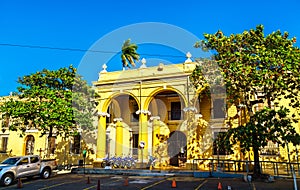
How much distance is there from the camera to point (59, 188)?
508 inches

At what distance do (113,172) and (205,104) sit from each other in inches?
371

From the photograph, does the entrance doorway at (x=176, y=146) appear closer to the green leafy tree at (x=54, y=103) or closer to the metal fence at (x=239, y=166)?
the metal fence at (x=239, y=166)

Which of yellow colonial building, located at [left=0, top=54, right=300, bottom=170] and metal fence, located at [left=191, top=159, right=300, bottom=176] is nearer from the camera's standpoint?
metal fence, located at [left=191, top=159, right=300, bottom=176]

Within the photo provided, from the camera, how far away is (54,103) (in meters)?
19.2

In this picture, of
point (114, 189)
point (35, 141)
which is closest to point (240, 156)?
point (114, 189)

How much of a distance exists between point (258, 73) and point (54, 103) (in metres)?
13.7

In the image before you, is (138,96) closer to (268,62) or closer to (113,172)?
(113,172)

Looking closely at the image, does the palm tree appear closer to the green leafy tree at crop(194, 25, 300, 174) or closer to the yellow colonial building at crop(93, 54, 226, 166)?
the yellow colonial building at crop(93, 54, 226, 166)

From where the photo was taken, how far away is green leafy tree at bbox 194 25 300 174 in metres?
13.3

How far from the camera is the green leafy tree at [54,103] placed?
18.9 metres

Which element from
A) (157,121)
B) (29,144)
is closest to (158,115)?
(157,121)

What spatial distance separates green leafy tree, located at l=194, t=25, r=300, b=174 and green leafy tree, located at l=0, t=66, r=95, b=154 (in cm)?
1047

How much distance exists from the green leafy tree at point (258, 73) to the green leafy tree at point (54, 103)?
10468 mm

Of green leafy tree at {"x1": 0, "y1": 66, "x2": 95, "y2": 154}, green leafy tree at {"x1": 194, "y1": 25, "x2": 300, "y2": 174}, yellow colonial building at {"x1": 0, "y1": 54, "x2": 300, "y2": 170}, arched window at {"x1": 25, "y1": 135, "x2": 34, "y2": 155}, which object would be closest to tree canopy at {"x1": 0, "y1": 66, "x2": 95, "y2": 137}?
green leafy tree at {"x1": 0, "y1": 66, "x2": 95, "y2": 154}
